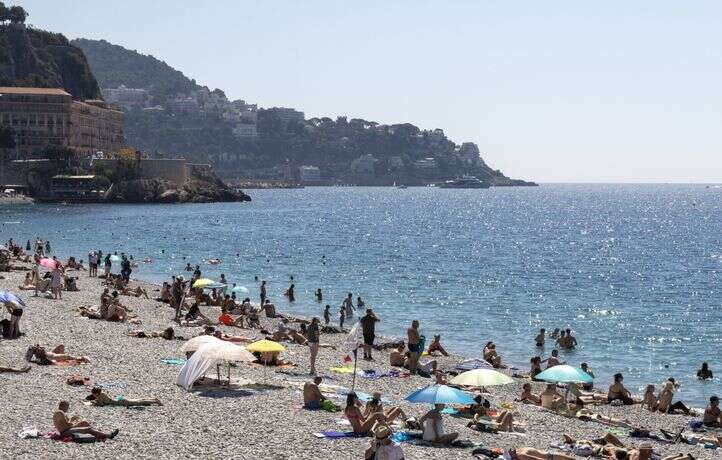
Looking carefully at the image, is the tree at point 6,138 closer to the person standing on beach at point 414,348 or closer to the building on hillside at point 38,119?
the building on hillside at point 38,119

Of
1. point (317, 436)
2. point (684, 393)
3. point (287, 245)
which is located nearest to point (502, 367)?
point (684, 393)

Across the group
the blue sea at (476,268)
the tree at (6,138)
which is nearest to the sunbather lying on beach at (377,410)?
the blue sea at (476,268)

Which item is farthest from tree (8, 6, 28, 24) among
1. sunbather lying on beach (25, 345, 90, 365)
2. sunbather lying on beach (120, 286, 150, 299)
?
sunbather lying on beach (25, 345, 90, 365)

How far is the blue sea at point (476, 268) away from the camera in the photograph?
4106cm

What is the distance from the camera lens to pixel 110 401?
19.9 m

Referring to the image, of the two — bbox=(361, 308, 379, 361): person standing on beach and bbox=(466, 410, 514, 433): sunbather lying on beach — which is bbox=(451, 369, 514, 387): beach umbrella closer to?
bbox=(466, 410, 514, 433): sunbather lying on beach

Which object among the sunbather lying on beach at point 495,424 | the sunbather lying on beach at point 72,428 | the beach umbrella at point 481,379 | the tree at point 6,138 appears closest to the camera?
the sunbather lying on beach at point 72,428

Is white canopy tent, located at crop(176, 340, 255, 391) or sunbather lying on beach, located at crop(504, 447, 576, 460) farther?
white canopy tent, located at crop(176, 340, 255, 391)

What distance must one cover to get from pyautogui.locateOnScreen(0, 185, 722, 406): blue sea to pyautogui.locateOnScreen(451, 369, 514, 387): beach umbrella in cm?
957

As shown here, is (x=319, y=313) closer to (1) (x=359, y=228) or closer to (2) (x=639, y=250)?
(2) (x=639, y=250)

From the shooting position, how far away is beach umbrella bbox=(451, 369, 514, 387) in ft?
74.1

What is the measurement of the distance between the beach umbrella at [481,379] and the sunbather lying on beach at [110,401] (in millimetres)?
6803

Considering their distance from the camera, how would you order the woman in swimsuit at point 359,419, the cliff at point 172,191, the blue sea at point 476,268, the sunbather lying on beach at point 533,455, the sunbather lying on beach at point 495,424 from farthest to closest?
the cliff at point 172,191 < the blue sea at point 476,268 < the sunbather lying on beach at point 495,424 < the woman in swimsuit at point 359,419 < the sunbather lying on beach at point 533,455

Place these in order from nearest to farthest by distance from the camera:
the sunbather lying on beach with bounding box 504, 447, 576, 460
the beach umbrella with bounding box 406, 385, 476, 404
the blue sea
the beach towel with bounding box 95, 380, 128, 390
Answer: the sunbather lying on beach with bounding box 504, 447, 576, 460, the beach umbrella with bounding box 406, 385, 476, 404, the beach towel with bounding box 95, 380, 128, 390, the blue sea
